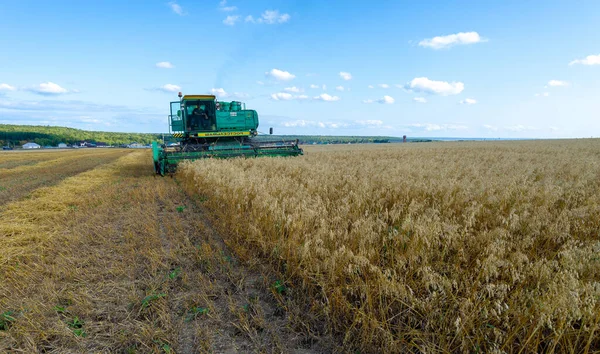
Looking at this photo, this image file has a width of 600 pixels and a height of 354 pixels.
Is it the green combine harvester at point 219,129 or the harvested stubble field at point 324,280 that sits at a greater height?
the green combine harvester at point 219,129

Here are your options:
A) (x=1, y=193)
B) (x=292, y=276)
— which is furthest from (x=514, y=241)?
(x=1, y=193)

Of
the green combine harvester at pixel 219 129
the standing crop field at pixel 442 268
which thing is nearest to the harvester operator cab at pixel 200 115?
the green combine harvester at pixel 219 129

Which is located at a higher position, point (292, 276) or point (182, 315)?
point (292, 276)

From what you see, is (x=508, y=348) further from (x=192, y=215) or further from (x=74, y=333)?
(x=192, y=215)

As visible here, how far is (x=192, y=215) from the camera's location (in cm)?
605

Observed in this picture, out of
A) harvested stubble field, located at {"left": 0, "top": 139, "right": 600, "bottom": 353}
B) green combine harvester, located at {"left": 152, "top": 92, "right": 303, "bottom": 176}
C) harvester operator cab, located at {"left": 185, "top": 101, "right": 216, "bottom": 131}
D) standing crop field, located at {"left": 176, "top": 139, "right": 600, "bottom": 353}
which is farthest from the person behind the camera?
harvester operator cab, located at {"left": 185, "top": 101, "right": 216, "bottom": 131}

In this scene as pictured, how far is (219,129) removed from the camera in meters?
15.6

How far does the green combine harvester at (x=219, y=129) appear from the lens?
14.2 m

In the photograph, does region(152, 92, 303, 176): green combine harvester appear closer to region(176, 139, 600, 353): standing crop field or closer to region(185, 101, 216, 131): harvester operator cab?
region(185, 101, 216, 131): harvester operator cab

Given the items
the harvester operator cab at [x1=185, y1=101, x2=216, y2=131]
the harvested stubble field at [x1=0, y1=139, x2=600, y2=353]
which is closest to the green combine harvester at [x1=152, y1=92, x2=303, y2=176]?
the harvester operator cab at [x1=185, y1=101, x2=216, y2=131]

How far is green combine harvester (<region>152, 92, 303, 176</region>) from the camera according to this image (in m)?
14.2

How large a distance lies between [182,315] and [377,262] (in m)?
1.91

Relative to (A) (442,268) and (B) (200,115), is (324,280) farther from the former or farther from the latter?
(B) (200,115)

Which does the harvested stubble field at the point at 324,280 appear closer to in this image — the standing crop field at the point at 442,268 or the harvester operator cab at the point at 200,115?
the standing crop field at the point at 442,268
